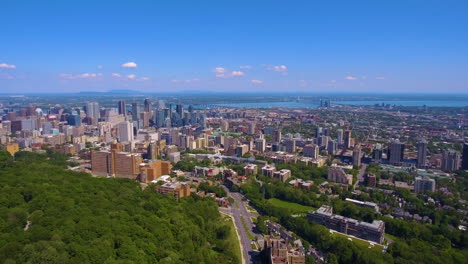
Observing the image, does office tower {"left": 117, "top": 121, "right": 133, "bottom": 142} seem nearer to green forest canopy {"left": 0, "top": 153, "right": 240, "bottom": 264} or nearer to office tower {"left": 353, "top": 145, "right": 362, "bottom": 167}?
green forest canopy {"left": 0, "top": 153, "right": 240, "bottom": 264}

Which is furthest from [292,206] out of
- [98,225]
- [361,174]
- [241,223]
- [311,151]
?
[311,151]

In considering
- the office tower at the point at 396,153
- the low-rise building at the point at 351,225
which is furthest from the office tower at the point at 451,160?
the low-rise building at the point at 351,225

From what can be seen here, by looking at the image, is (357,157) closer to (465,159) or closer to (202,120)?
(465,159)

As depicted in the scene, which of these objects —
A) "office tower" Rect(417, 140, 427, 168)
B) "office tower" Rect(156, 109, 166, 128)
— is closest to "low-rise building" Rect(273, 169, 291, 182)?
"office tower" Rect(417, 140, 427, 168)

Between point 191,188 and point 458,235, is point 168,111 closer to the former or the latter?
point 191,188

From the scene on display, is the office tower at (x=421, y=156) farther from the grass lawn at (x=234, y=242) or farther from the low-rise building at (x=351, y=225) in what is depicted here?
the grass lawn at (x=234, y=242)
